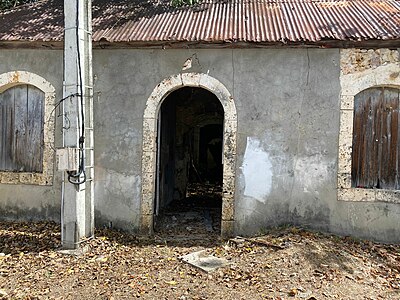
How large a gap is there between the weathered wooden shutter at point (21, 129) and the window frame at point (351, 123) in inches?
227

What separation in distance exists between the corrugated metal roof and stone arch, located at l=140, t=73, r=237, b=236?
29.9 inches

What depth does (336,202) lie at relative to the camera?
21.6 ft

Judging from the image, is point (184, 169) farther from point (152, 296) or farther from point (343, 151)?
point (152, 296)

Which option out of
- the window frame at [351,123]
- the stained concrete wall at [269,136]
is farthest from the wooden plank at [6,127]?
the window frame at [351,123]

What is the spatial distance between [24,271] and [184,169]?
22.7ft

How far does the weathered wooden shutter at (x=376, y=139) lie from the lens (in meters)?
6.61

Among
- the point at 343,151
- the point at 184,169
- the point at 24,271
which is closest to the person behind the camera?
the point at 24,271

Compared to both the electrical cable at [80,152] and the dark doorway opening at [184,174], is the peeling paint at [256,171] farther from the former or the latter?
the electrical cable at [80,152]

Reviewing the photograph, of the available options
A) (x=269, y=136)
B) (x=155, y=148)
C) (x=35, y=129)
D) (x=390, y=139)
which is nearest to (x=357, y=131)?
(x=390, y=139)

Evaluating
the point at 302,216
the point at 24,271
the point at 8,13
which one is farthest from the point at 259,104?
the point at 8,13

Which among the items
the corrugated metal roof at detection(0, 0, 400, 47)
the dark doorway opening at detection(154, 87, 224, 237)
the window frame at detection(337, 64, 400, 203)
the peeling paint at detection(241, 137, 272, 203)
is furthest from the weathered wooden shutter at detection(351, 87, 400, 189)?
the dark doorway opening at detection(154, 87, 224, 237)

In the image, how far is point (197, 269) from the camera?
5266 mm

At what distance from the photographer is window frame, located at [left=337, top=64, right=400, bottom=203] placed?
6480 millimetres

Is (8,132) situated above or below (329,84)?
below
